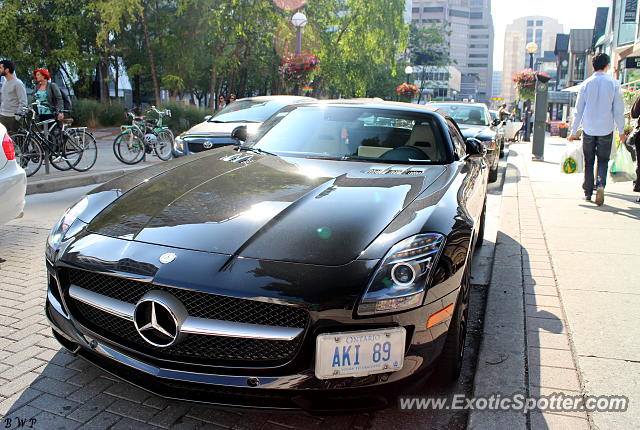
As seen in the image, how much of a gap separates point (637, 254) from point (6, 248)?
587 centimetres

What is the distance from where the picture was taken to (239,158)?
12.6 feet

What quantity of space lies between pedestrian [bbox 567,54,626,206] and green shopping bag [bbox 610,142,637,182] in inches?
31.0

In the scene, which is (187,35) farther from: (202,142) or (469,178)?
(469,178)

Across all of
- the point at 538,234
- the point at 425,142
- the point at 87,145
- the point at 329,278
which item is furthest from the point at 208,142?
the point at 329,278

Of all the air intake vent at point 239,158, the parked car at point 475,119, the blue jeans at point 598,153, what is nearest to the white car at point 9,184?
the air intake vent at point 239,158

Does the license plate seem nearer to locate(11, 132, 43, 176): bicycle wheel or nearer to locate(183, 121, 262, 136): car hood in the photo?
locate(183, 121, 262, 136): car hood

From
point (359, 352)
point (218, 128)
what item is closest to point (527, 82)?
point (218, 128)

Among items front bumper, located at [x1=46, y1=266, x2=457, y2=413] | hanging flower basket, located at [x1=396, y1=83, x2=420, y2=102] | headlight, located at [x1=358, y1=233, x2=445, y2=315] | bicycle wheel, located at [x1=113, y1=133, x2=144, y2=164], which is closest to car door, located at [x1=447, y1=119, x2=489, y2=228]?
headlight, located at [x1=358, y1=233, x2=445, y2=315]

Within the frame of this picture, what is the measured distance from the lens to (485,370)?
2.96 metres

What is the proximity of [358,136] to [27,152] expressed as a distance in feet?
24.9

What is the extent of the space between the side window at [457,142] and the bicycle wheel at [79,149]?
800 centimetres

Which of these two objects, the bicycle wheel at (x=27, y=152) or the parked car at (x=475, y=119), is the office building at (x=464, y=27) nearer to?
the parked car at (x=475, y=119)

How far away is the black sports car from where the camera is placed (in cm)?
217

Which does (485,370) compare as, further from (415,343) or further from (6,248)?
(6,248)
